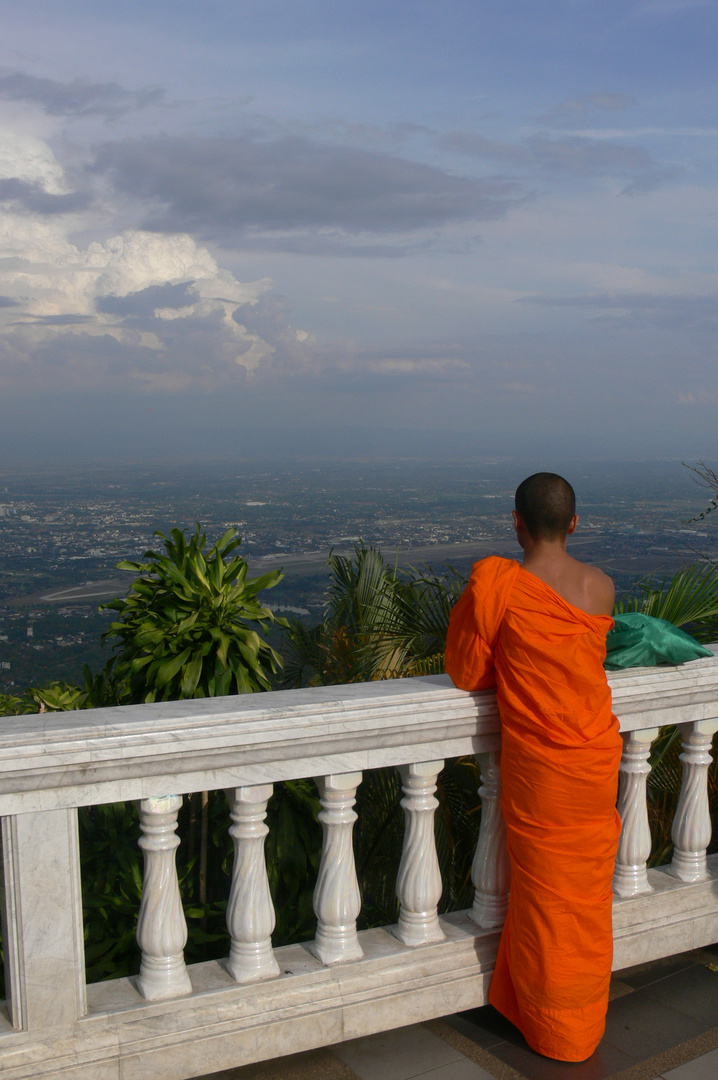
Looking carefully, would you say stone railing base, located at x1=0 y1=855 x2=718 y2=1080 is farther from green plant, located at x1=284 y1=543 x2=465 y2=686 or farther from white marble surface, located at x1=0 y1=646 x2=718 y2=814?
green plant, located at x1=284 y1=543 x2=465 y2=686

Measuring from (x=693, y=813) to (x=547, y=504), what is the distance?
142cm

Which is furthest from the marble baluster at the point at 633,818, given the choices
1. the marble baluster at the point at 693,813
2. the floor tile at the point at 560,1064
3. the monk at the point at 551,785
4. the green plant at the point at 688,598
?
the green plant at the point at 688,598

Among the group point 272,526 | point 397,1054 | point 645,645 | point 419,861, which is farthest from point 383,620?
point 272,526

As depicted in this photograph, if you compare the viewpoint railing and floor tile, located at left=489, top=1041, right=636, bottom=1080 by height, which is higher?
the viewpoint railing

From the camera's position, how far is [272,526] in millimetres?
40562

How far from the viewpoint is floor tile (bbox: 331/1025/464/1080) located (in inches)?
101

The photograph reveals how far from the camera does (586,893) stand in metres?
2.59

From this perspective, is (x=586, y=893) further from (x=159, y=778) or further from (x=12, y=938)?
(x=12, y=938)

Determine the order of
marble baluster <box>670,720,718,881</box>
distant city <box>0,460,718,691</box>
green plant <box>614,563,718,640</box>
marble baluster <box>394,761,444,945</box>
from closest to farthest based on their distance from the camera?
marble baluster <box>394,761,444,945</box> → marble baluster <box>670,720,718,881</box> → green plant <box>614,563,718,640</box> → distant city <box>0,460,718,691</box>

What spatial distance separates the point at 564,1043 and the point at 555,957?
27 cm

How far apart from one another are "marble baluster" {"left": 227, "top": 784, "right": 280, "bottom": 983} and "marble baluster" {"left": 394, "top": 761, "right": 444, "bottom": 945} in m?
0.46

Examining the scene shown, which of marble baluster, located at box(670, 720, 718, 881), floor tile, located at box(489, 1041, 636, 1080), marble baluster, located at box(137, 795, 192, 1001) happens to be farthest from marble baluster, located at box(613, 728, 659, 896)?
marble baluster, located at box(137, 795, 192, 1001)

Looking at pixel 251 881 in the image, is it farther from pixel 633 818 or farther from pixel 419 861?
pixel 633 818

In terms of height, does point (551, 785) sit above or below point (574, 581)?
below
